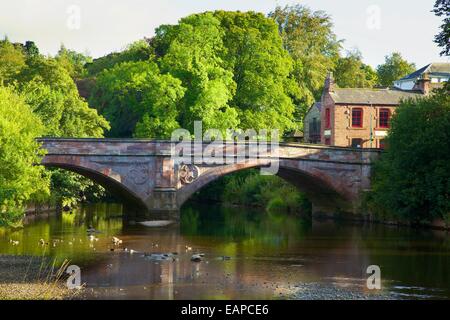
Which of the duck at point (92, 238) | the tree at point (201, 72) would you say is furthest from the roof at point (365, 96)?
the duck at point (92, 238)

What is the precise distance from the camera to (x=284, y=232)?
164ft

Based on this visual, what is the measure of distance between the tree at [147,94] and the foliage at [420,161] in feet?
56.7

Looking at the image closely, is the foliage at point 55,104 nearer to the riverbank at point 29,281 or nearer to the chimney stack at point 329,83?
the chimney stack at point 329,83

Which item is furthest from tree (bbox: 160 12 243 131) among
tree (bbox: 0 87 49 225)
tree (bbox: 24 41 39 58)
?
tree (bbox: 24 41 39 58)

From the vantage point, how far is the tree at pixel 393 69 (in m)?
106

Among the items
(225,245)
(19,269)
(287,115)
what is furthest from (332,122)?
(19,269)

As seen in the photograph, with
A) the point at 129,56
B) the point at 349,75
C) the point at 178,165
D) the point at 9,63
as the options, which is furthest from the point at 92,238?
the point at 349,75

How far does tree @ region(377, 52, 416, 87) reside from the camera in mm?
106125

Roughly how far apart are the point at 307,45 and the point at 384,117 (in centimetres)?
1763

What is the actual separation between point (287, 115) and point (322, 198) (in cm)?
1131

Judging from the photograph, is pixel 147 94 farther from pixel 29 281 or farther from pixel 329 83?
pixel 29 281

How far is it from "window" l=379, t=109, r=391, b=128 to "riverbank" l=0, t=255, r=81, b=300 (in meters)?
42.8
